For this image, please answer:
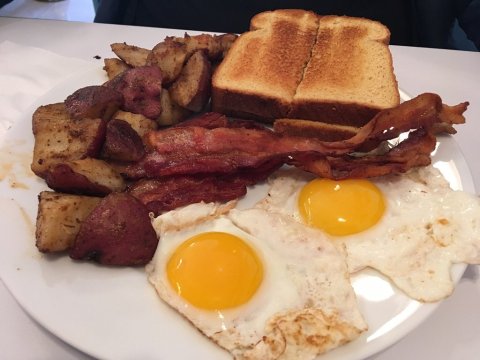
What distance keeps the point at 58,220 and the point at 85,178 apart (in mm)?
157

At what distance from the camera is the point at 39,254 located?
138cm

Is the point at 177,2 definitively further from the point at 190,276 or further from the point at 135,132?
the point at 190,276

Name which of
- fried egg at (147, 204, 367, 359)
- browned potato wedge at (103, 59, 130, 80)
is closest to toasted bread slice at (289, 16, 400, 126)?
fried egg at (147, 204, 367, 359)

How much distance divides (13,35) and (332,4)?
6.44 feet

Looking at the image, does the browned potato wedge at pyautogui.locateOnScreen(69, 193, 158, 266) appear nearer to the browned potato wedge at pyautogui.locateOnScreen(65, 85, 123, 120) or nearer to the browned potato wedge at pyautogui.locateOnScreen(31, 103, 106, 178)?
the browned potato wedge at pyautogui.locateOnScreen(31, 103, 106, 178)

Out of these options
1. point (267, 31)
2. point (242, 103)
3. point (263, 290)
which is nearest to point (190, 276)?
point (263, 290)

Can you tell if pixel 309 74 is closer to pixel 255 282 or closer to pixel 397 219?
pixel 397 219

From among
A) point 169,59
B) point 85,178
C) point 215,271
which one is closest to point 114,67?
point 169,59

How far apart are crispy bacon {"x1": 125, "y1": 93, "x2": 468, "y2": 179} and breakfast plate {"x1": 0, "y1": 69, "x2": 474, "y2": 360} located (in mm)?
384

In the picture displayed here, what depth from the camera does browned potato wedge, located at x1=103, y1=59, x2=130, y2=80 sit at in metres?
2.04

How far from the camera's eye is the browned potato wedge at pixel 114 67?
2041 millimetres

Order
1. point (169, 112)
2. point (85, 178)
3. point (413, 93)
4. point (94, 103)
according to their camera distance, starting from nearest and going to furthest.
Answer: point (85, 178) < point (94, 103) < point (169, 112) < point (413, 93)

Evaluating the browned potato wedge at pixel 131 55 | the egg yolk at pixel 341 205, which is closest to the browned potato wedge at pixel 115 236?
the egg yolk at pixel 341 205

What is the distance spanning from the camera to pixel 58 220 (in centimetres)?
134
